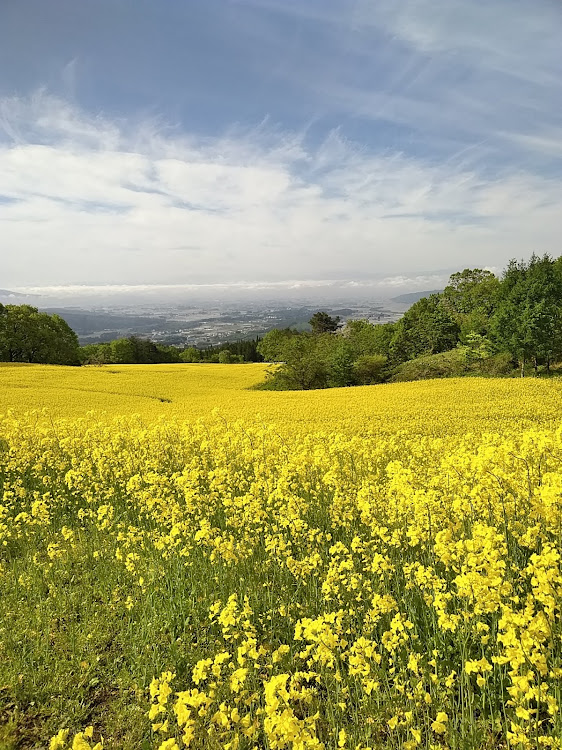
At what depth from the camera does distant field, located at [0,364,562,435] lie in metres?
13.7

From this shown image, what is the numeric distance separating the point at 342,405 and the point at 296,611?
14263mm

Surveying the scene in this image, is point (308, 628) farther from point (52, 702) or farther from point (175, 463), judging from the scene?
point (175, 463)

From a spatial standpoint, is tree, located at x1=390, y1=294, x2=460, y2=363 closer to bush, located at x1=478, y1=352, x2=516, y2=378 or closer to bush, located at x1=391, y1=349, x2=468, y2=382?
bush, located at x1=391, y1=349, x2=468, y2=382

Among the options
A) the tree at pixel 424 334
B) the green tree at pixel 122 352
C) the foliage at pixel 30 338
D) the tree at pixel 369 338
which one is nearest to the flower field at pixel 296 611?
the tree at pixel 369 338

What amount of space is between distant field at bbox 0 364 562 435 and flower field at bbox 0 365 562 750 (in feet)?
17.7

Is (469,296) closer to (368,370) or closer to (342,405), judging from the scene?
(368,370)

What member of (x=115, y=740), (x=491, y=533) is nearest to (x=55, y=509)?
(x=115, y=740)

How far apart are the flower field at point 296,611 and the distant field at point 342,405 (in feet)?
17.7

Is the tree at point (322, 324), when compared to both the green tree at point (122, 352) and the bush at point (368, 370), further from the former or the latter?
the bush at point (368, 370)

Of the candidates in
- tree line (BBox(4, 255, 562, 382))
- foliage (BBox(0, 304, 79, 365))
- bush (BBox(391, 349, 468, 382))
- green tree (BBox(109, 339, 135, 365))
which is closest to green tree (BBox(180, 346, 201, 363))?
green tree (BBox(109, 339, 135, 365))

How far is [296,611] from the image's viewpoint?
402 cm

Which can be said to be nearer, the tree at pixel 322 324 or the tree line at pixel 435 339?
the tree line at pixel 435 339

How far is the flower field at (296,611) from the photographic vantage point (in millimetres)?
2578

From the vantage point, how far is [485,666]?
7.44 feet
